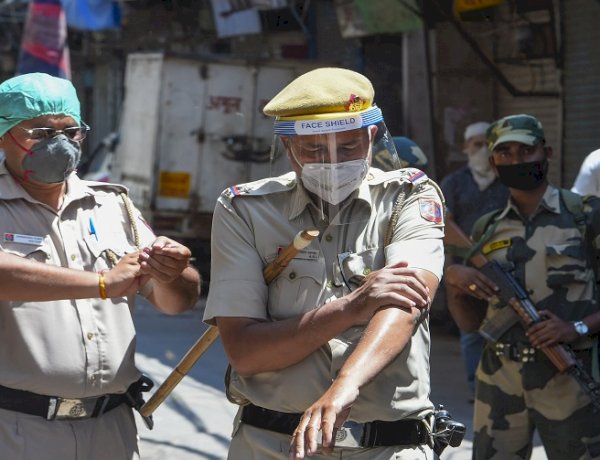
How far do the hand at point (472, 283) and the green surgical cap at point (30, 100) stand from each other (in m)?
1.88

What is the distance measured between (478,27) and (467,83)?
0.58 metres

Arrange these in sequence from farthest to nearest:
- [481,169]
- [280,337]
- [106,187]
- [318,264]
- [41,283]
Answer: [481,169] → [106,187] → [41,283] → [318,264] → [280,337]

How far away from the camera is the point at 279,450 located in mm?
2879

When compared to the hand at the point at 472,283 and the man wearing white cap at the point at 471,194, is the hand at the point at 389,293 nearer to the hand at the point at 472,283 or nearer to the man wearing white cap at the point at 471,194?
the hand at the point at 472,283

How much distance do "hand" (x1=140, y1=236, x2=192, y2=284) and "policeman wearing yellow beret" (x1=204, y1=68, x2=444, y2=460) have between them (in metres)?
Result: 0.31

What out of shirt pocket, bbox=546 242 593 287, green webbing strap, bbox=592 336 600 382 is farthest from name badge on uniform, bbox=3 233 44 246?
green webbing strap, bbox=592 336 600 382

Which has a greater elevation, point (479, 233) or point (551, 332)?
point (479, 233)

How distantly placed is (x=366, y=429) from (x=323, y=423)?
16.6 inches

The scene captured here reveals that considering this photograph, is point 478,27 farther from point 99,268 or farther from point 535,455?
point 99,268

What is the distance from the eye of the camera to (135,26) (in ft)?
69.9

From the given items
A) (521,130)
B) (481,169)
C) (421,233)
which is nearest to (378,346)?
(421,233)

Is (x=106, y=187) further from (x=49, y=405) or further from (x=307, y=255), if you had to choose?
(x=307, y=255)

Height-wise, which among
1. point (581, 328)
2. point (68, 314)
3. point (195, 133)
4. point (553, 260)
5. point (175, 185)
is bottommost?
point (175, 185)

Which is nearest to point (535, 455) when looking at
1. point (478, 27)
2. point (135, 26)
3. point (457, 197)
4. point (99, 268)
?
point (457, 197)
